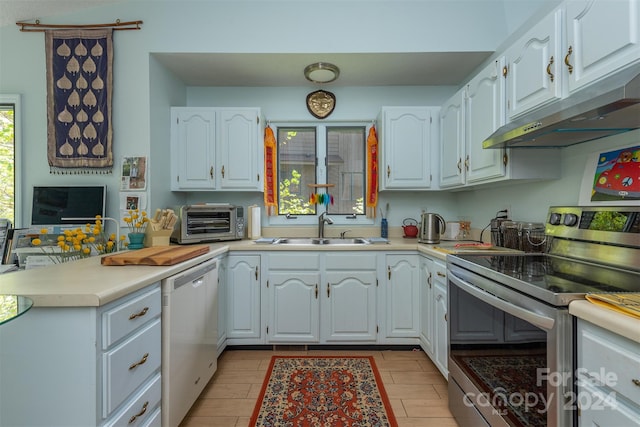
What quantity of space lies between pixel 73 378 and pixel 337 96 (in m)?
2.80

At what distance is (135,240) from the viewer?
206 cm

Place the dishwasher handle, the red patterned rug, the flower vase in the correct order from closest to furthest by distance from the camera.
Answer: the dishwasher handle, the red patterned rug, the flower vase

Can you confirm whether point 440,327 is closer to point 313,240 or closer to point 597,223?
point 597,223

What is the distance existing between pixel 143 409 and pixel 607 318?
64.6 inches

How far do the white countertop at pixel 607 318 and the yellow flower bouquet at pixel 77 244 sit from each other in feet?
7.15

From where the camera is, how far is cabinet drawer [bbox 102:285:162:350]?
1.00 m

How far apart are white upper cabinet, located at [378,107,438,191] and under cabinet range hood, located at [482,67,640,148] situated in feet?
3.17

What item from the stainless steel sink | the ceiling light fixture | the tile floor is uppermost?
the ceiling light fixture

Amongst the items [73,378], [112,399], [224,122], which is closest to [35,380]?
[73,378]

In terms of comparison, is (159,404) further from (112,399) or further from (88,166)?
(88,166)

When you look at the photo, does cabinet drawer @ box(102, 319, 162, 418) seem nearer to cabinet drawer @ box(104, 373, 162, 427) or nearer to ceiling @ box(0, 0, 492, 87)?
cabinet drawer @ box(104, 373, 162, 427)

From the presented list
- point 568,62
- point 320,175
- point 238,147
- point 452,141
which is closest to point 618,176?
point 568,62

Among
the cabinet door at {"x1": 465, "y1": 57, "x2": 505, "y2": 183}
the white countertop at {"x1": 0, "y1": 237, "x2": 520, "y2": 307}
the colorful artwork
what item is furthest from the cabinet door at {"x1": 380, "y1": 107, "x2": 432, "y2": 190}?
the white countertop at {"x1": 0, "y1": 237, "x2": 520, "y2": 307}

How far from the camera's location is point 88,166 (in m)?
2.26
